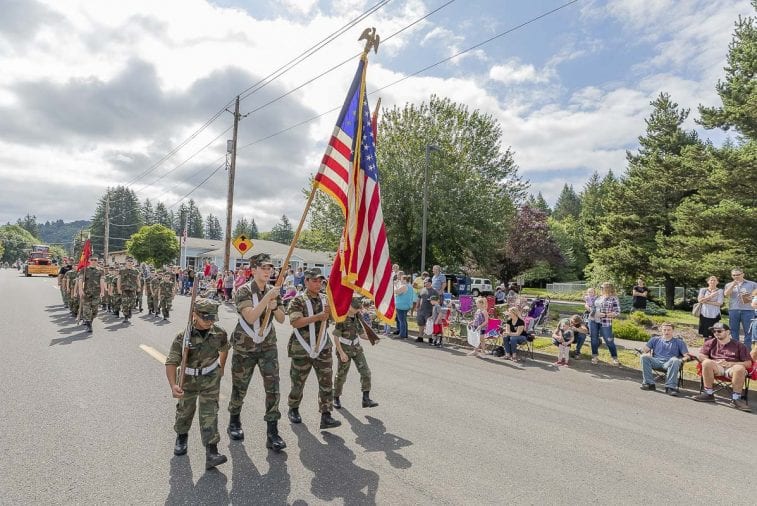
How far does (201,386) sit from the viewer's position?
4469 millimetres

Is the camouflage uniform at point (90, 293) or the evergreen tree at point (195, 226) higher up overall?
the evergreen tree at point (195, 226)

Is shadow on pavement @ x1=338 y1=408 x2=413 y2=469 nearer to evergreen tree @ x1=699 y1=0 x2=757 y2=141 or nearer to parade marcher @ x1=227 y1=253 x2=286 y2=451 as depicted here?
parade marcher @ x1=227 y1=253 x2=286 y2=451

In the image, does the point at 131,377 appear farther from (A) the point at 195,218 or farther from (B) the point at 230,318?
(A) the point at 195,218

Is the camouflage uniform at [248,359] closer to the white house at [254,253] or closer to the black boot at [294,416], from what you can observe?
the black boot at [294,416]

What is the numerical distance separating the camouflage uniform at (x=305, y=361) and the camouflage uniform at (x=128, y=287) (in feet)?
37.9

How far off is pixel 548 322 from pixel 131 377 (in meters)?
14.5

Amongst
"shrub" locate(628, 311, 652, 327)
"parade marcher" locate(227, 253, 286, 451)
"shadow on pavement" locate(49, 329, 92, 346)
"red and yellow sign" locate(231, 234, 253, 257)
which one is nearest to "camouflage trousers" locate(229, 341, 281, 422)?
"parade marcher" locate(227, 253, 286, 451)

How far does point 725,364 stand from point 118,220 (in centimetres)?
12862

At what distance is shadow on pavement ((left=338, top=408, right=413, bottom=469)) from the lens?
455 centimetres

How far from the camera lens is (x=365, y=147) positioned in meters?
5.68

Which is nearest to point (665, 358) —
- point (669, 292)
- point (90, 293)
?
point (90, 293)

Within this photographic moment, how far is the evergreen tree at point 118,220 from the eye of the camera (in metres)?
107

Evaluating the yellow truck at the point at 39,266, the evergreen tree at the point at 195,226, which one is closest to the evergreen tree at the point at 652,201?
the yellow truck at the point at 39,266

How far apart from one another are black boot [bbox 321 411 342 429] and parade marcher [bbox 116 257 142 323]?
38.0 ft
